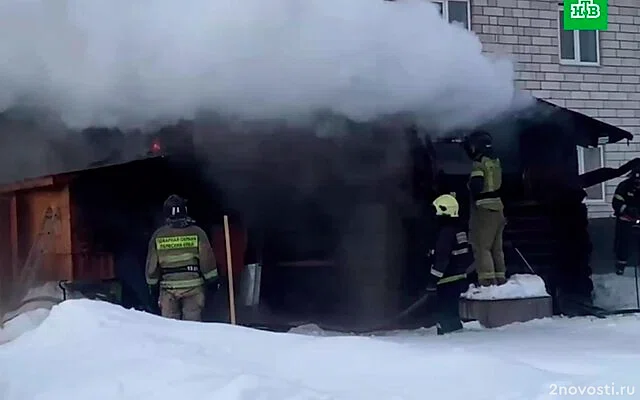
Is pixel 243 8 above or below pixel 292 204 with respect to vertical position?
above

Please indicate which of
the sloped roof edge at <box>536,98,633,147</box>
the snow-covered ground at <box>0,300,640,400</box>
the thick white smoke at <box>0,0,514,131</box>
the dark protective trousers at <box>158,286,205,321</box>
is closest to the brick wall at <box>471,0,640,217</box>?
the sloped roof edge at <box>536,98,633,147</box>

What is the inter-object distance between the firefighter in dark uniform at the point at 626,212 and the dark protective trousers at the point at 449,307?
343 cm

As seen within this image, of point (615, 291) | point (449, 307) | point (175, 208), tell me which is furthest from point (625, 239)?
point (175, 208)

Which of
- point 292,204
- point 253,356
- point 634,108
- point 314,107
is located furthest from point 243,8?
point 634,108

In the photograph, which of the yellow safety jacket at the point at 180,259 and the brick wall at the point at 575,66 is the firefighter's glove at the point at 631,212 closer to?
the brick wall at the point at 575,66

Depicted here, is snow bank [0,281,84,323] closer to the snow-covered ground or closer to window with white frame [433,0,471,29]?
the snow-covered ground

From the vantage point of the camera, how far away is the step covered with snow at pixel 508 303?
902cm

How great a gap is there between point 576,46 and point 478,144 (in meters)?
7.09

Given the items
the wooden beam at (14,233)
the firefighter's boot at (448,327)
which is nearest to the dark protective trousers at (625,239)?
the firefighter's boot at (448,327)

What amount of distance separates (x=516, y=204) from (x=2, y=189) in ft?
17.4

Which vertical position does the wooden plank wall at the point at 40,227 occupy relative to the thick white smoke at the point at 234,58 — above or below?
below

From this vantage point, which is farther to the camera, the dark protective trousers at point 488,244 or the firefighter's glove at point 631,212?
the firefighter's glove at point 631,212

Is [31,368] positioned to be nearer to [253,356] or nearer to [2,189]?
[253,356]

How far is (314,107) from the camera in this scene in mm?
9078
